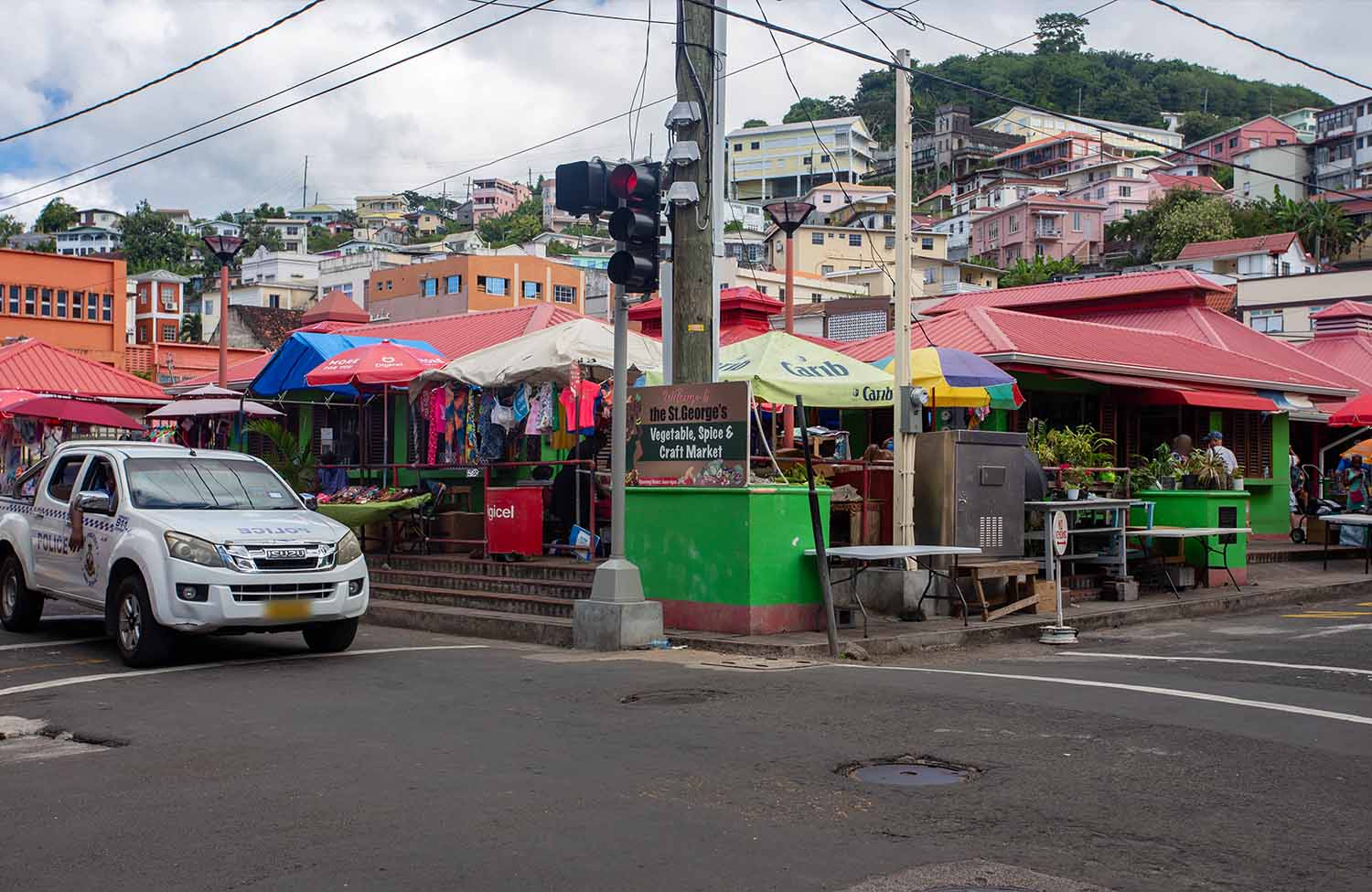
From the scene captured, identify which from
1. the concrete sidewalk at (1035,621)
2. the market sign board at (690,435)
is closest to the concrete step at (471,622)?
the concrete sidewalk at (1035,621)

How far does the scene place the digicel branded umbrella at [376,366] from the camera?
1775cm

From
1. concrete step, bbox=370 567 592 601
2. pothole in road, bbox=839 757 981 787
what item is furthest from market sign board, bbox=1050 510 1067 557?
pothole in road, bbox=839 757 981 787

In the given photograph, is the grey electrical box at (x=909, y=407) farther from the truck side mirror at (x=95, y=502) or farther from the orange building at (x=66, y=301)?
the orange building at (x=66, y=301)

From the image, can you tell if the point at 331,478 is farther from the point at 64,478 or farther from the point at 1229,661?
the point at 1229,661

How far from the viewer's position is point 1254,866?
4953 mm

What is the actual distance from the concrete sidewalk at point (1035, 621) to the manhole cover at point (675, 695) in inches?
82.3

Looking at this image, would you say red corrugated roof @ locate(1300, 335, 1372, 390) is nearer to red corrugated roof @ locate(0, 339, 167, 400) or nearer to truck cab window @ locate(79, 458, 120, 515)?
red corrugated roof @ locate(0, 339, 167, 400)

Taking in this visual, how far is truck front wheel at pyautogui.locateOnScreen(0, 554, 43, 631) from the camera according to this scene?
13.0 meters

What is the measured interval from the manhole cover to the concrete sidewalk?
209 cm

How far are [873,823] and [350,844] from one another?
7.31 feet

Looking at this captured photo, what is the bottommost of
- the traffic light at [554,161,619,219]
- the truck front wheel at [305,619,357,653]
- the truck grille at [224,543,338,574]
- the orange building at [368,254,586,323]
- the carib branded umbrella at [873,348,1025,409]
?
the truck front wheel at [305,619,357,653]

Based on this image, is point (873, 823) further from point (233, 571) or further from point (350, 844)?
point (233, 571)

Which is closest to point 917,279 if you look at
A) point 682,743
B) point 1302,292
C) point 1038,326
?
point 1302,292

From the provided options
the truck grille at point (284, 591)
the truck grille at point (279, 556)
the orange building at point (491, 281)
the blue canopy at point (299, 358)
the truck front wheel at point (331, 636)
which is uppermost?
the orange building at point (491, 281)
